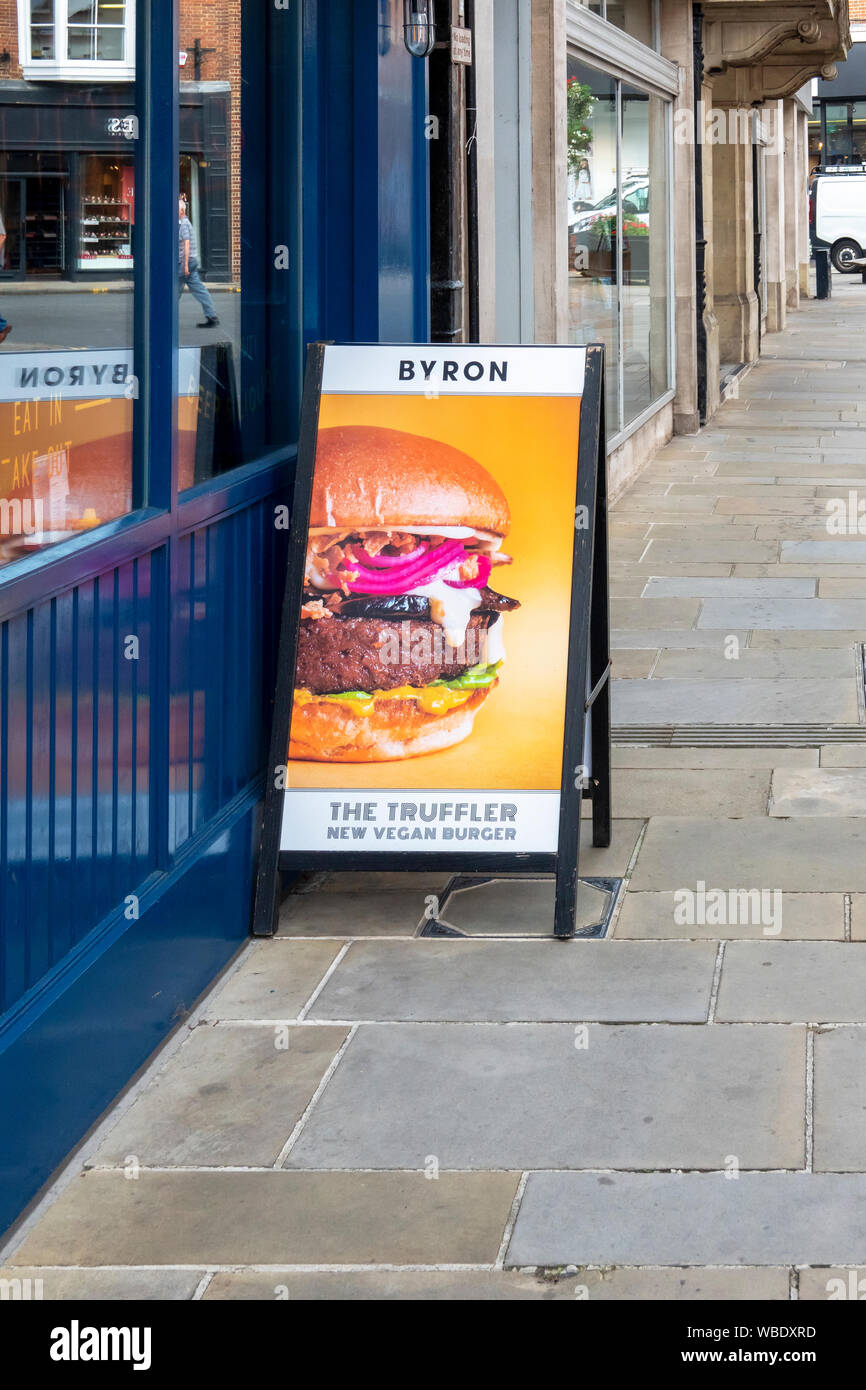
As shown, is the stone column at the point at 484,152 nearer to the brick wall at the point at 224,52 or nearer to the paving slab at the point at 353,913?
the brick wall at the point at 224,52

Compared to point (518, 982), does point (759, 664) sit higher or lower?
higher

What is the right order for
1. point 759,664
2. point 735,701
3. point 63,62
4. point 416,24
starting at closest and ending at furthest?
point 63,62
point 416,24
point 735,701
point 759,664

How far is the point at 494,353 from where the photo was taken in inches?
194

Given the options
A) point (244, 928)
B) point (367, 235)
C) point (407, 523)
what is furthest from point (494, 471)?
point (244, 928)

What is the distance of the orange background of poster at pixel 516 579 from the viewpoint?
4.79 metres

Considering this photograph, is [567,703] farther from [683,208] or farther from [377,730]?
[683,208]

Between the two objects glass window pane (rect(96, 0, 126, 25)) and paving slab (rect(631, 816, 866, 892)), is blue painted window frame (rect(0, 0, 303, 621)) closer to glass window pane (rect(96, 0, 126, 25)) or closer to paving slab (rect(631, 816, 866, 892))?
glass window pane (rect(96, 0, 126, 25))

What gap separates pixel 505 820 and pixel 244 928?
74cm

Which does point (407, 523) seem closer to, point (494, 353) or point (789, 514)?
point (494, 353)

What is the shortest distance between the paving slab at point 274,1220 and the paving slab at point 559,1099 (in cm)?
10

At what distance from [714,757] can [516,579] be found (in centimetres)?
→ 166

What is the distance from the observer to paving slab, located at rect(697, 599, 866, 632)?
826 cm

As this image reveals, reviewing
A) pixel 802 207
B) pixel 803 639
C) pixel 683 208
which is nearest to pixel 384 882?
pixel 803 639

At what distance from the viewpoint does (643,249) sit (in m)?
14.0
